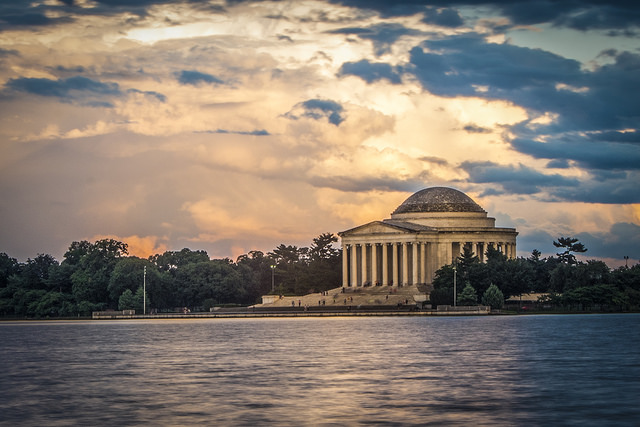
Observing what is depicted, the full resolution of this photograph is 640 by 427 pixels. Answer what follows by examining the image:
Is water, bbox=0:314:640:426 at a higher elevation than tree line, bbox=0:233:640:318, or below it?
below

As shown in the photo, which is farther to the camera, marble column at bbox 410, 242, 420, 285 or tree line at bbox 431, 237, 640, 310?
marble column at bbox 410, 242, 420, 285

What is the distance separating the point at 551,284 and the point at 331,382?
119m

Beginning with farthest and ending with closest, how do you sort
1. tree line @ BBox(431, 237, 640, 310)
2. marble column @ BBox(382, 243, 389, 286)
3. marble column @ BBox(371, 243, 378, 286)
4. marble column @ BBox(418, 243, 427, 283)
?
1. marble column @ BBox(371, 243, 378, 286)
2. marble column @ BBox(382, 243, 389, 286)
3. marble column @ BBox(418, 243, 427, 283)
4. tree line @ BBox(431, 237, 640, 310)

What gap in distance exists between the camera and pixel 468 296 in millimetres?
159375

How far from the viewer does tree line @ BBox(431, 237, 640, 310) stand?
154 metres

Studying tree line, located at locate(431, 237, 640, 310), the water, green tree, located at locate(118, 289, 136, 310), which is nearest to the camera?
the water

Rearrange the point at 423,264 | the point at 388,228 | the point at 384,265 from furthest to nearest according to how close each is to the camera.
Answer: the point at 384,265, the point at 388,228, the point at 423,264

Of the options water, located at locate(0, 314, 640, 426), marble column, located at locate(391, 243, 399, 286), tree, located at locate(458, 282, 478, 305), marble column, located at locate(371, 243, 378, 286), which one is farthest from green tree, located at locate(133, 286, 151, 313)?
water, located at locate(0, 314, 640, 426)

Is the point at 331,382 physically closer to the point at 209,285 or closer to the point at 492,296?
→ the point at 492,296

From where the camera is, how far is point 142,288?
183000 mm

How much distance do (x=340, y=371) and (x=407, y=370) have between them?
132 inches

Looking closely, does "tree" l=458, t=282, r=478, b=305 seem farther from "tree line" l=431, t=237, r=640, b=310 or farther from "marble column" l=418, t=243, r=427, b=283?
"marble column" l=418, t=243, r=427, b=283

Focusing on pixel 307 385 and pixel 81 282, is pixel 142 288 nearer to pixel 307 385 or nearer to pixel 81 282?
pixel 81 282

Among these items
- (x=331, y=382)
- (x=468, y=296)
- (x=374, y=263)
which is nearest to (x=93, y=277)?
(x=374, y=263)
